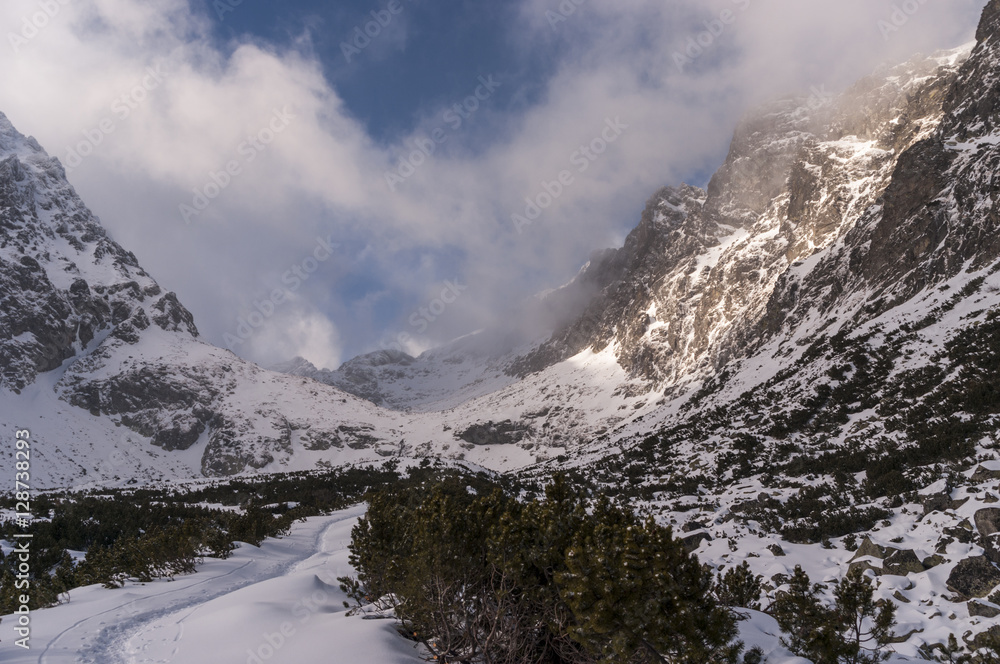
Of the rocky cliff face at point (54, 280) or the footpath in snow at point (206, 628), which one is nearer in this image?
the footpath in snow at point (206, 628)

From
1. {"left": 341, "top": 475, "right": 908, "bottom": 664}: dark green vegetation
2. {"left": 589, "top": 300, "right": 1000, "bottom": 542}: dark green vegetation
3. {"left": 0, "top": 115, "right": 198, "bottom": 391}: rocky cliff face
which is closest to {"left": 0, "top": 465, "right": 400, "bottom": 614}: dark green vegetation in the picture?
{"left": 341, "top": 475, "right": 908, "bottom": 664}: dark green vegetation

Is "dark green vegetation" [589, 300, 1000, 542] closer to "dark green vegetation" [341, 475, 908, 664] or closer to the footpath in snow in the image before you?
"dark green vegetation" [341, 475, 908, 664]

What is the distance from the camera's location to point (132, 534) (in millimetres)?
20062

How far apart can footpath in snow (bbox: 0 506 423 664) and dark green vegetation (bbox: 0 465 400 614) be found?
0.79 m

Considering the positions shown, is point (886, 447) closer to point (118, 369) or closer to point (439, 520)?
point (439, 520)

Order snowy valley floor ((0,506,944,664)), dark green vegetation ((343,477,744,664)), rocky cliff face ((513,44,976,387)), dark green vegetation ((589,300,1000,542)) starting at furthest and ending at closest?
rocky cliff face ((513,44,976,387)) → dark green vegetation ((589,300,1000,542)) → snowy valley floor ((0,506,944,664)) → dark green vegetation ((343,477,744,664))

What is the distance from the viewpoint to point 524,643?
6762 mm

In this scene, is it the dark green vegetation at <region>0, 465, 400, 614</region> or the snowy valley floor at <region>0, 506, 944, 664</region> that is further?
the dark green vegetation at <region>0, 465, 400, 614</region>

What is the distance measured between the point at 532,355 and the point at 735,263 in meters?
86.8

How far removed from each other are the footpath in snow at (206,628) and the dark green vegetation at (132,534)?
789mm

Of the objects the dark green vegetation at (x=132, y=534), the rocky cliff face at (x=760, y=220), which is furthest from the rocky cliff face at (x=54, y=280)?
the rocky cliff face at (x=760, y=220)

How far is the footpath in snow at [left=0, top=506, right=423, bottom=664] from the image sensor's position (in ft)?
24.1

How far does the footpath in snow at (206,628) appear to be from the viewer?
7336 mm

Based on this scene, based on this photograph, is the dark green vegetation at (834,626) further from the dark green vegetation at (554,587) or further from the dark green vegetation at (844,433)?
the dark green vegetation at (844,433)
